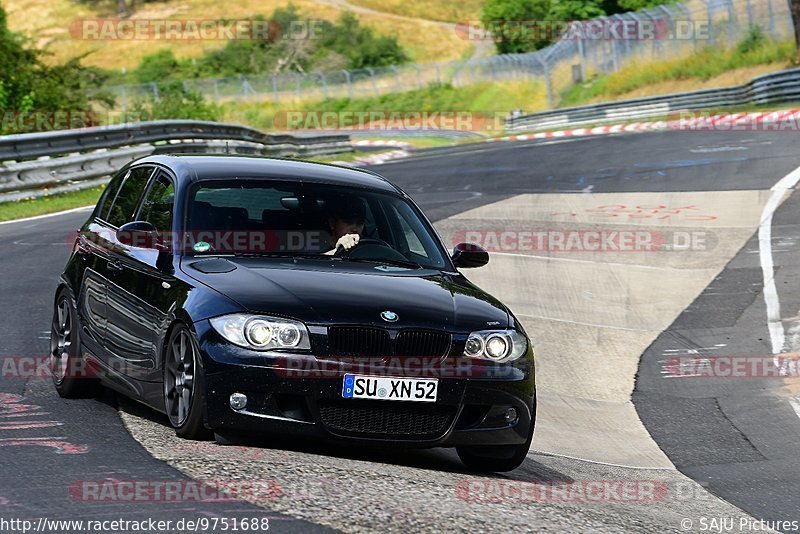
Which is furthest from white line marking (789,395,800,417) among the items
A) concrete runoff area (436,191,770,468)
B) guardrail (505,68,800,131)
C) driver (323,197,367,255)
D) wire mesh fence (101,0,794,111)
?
wire mesh fence (101,0,794,111)

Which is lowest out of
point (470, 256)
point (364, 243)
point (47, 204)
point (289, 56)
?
point (47, 204)

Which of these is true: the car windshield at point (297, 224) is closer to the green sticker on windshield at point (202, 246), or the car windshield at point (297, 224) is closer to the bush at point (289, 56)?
the green sticker on windshield at point (202, 246)

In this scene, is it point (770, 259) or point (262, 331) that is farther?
point (770, 259)

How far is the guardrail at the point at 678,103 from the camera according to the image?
39.6m

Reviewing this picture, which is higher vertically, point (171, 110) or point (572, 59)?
point (572, 59)

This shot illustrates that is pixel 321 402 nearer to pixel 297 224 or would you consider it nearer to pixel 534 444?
pixel 297 224

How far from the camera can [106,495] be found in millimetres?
5422

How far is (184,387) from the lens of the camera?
669 centimetres

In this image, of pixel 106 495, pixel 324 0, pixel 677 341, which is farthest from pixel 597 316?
pixel 324 0

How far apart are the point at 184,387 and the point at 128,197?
231 centimetres

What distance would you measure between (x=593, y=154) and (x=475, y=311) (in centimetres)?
2322

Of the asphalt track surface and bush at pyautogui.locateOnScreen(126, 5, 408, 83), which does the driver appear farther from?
bush at pyautogui.locateOnScreen(126, 5, 408, 83)

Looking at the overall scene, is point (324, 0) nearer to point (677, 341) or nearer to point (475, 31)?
Answer: point (475, 31)
